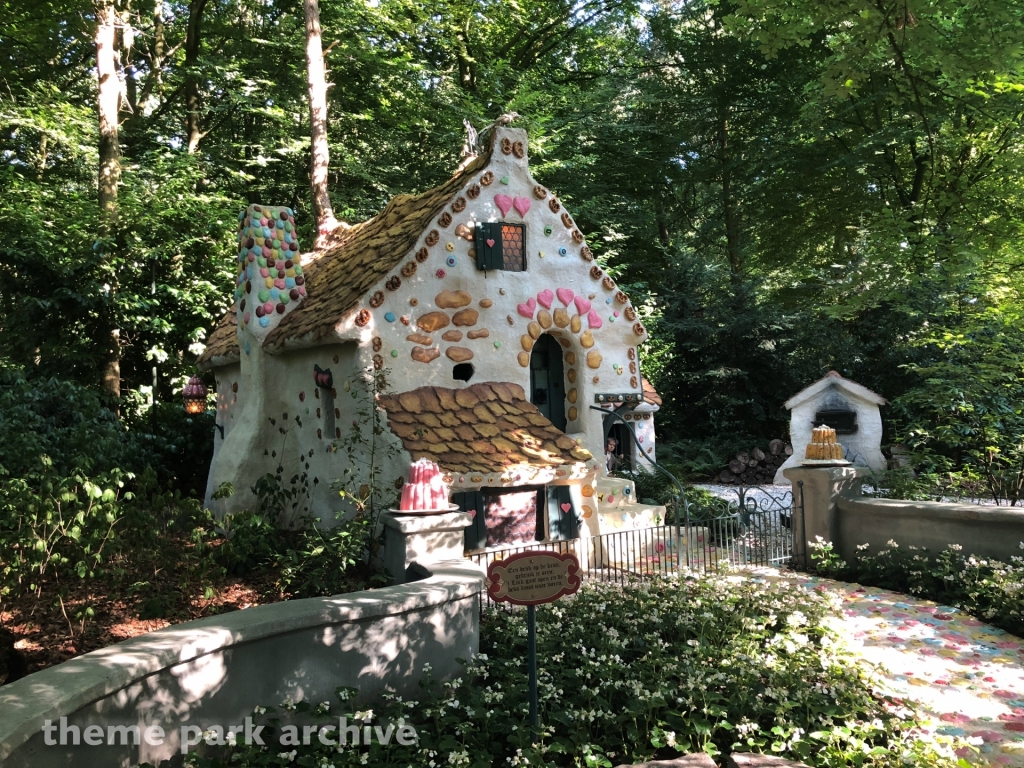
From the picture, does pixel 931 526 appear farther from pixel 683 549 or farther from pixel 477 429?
pixel 477 429

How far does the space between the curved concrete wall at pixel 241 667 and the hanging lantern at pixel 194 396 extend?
33.2 ft

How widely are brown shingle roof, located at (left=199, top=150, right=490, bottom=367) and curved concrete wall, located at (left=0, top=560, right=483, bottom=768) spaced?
4383 mm

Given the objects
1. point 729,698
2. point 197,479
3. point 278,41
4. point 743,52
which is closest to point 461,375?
point 729,698

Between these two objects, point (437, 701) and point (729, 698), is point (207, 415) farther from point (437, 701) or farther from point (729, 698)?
point (729, 698)

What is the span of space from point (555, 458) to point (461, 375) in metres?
1.86

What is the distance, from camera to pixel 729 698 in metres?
5.22

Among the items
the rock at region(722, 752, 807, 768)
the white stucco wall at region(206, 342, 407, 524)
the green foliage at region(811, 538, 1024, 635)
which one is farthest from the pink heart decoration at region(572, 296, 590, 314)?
the rock at region(722, 752, 807, 768)

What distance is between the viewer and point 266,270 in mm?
10695

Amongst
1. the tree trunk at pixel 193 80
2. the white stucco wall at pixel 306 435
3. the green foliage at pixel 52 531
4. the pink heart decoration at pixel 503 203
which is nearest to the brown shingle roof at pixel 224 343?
the white stucco wall at pixel 306 435

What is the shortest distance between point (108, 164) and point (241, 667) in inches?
569

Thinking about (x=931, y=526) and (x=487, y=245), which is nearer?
(x=931, y=526)

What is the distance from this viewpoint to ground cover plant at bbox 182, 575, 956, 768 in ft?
14.7

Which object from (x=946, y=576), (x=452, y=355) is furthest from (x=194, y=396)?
(x=946, y=576)

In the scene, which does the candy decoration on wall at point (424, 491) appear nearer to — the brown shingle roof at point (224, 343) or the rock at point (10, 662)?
the rock at point (10, 662)
